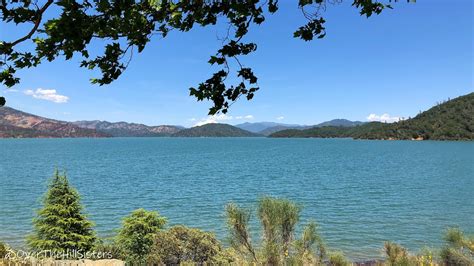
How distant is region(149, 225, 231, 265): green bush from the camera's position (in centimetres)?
1393

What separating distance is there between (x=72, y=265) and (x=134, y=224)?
19.1 feet

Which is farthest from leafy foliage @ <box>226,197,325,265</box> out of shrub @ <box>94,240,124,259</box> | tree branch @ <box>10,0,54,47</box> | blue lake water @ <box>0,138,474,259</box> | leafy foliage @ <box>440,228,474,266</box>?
blue lake water @ <box>0,138,474,259</box>

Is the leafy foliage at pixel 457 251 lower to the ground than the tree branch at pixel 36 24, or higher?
lower

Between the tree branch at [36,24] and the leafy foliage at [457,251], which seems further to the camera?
the leafy foliage at [457,251]

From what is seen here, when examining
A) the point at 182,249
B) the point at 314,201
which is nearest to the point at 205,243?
the point at 182,249

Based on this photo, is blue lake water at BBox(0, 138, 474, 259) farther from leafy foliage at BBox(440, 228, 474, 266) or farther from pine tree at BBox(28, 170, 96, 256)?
leafy foliage at BBox(440, 228, 474, 266)

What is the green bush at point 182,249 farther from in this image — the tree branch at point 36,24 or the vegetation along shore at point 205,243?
the tree branch at point 36,24

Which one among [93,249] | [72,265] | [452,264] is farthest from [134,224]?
[452,264]

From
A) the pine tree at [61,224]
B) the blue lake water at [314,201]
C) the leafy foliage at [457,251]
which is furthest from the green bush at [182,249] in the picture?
the blue lake water at [314,201]

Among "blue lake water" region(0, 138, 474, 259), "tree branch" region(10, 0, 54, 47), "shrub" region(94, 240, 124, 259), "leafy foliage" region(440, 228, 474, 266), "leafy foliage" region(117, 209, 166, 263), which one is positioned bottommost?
"blue lake water" region(0, 138, 474, 259)

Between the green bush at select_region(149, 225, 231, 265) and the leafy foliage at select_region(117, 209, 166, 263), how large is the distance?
2131mm

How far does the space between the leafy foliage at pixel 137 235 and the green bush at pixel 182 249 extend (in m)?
2.13

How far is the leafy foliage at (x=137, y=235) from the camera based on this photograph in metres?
16.2

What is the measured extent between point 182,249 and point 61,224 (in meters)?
6.26
